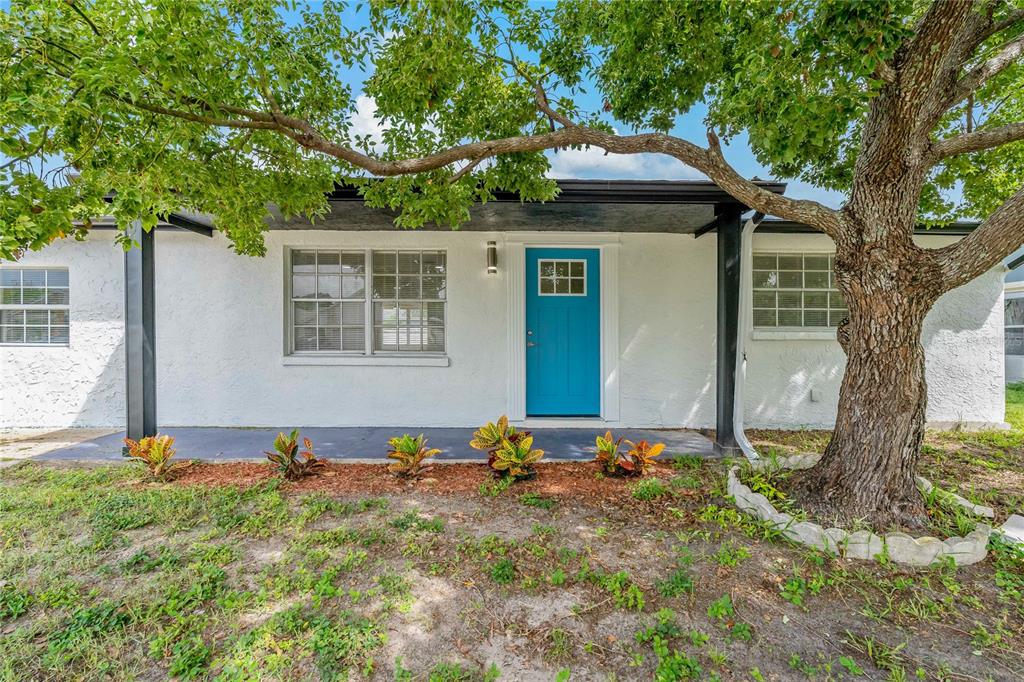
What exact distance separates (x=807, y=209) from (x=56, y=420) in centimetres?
856

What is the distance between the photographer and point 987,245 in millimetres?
2639

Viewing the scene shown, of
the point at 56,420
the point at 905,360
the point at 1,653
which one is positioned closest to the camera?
the point at 1,653

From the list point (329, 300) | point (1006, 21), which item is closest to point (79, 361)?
point (329, 300)

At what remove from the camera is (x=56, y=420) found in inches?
212

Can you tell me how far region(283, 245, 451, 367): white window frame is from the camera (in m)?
5.39

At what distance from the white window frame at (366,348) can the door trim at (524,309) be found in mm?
850

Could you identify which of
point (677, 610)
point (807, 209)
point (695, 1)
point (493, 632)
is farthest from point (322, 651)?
point (695, 1)

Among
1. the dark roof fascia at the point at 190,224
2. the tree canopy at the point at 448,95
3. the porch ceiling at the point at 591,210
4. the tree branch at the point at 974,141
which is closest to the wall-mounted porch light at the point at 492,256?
the porch ceiling at the point at 591,210

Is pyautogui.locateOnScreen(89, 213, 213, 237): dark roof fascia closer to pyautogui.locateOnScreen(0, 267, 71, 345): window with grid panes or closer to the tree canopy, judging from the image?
pyautogui.locateOnScreen(0, 267, 71, 345): window with grid panes

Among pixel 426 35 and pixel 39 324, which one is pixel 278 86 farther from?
pixel 39 324

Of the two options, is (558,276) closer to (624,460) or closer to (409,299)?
A: (409,299)

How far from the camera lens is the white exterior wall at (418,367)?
5.37 meters

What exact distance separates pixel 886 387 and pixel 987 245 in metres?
1.05

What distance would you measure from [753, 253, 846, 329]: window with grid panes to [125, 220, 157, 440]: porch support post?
23.1 feet
